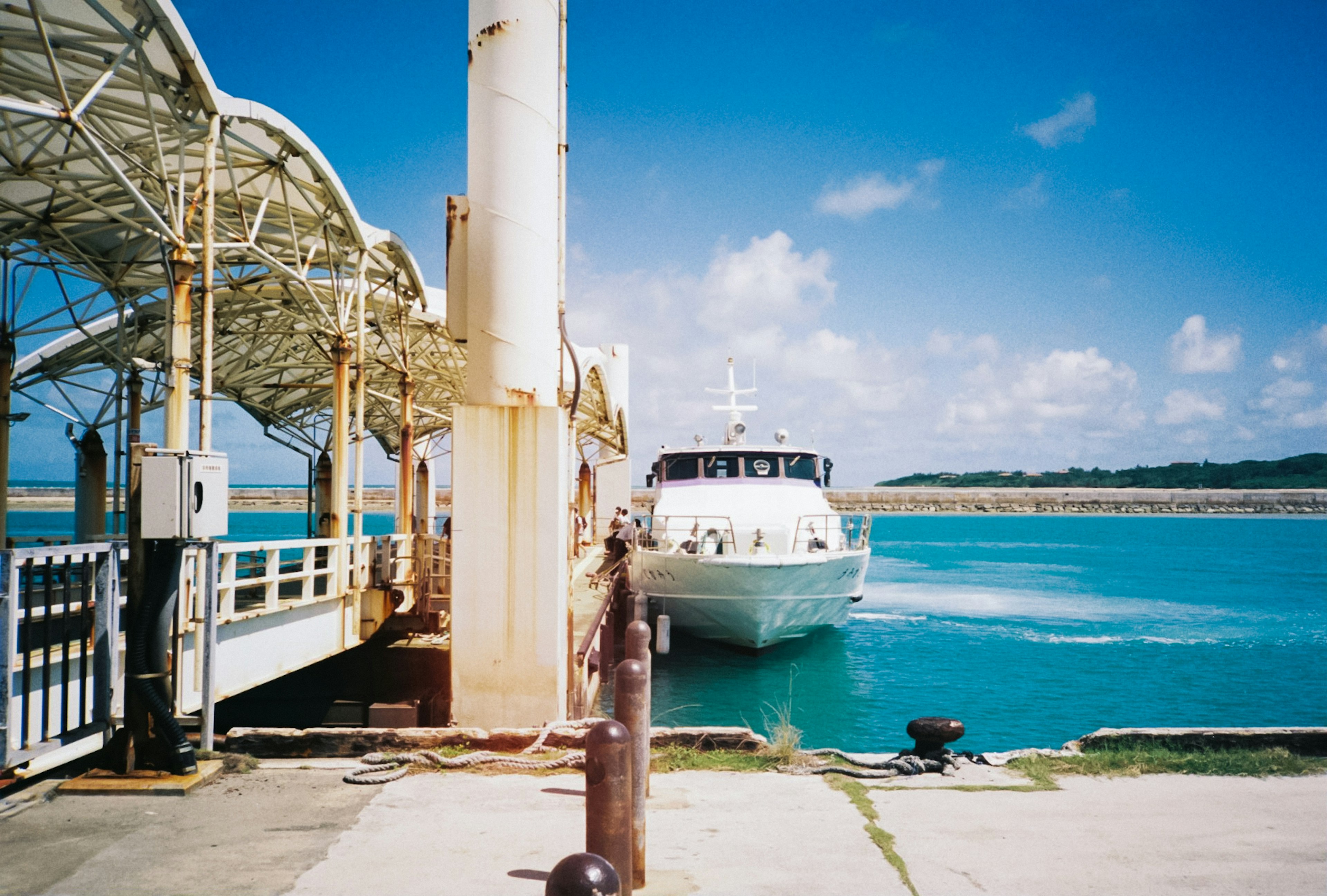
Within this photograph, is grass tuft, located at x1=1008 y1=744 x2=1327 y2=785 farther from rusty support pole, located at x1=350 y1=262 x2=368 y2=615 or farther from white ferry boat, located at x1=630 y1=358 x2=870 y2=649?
white ferry boat, located at x1=630 y1=358 x2=870 y2=649

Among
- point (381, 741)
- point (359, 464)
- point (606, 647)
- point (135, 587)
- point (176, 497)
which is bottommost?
point (606, 647)

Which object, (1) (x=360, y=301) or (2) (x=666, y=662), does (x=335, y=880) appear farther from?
(2) (x=666, y=662)

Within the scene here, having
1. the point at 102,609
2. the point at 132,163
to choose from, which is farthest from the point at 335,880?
the point at 132,163

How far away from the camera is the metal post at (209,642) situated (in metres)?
6.60

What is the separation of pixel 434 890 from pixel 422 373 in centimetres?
2052

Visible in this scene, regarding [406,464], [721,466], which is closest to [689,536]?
[721,466]

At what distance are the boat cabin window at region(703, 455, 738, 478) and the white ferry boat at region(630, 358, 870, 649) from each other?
0.08ft

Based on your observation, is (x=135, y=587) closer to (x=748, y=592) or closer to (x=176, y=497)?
(x=176, y=497)

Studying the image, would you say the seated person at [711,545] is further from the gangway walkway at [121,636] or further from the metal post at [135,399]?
the metal post at [135,399]

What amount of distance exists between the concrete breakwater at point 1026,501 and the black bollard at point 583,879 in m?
108

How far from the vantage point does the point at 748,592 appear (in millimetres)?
17922

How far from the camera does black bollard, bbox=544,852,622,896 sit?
2.79 m

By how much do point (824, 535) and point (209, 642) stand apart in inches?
622

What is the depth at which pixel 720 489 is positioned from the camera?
2077cm
